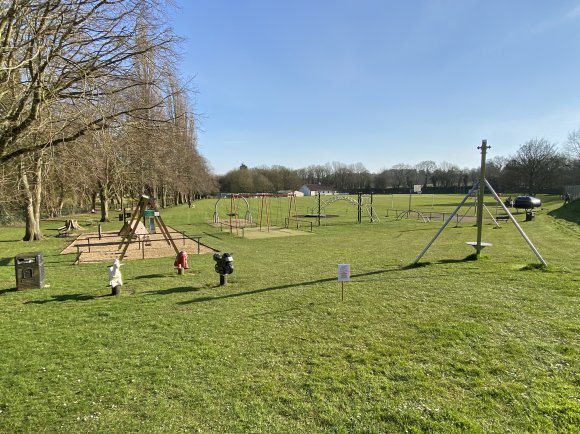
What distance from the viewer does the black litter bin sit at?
9.08 metres

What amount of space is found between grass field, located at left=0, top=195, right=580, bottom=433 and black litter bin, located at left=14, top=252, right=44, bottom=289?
242 mm

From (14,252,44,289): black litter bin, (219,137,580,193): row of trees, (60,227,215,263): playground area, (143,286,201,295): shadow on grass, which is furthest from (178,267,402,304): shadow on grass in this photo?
(219,137,580,193): row of trees

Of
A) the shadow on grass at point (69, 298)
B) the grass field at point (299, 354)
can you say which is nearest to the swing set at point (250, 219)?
the shadow on grass at point (69, 298)

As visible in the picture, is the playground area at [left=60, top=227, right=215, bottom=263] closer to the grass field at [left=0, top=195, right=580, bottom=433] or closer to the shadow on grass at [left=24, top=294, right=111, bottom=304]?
the grass field at [left=0, top=195, right=580, bottom=433]

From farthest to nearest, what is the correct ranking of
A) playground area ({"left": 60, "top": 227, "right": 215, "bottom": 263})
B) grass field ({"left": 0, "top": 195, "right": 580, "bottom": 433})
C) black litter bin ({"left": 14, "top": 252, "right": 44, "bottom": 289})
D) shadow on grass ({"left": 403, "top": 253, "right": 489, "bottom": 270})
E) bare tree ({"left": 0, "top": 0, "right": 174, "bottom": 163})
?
playground area ({"left": 60, "top": 227, "right": 215, "bottom": 263}) < shadow on grass ({"left": 403, "top": 253, "right": 489, "bottom": 270}) < black litter bin ({"left": 14, "top": 252, "right": 44, "bottom": 289}) < bare tree ({"left": 0, "top": 0, "right": 174, "bottom": 163}) < grass field ({"left": 0, "top": 195, "right": 580, "bottom": 433})

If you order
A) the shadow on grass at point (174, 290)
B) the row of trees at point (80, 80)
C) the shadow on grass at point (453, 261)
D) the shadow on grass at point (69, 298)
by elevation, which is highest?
the row of trees at point (80, 80)

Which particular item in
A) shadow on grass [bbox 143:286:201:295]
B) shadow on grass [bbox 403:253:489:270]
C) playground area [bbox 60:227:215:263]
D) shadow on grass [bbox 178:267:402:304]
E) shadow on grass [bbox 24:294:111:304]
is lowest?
playground area [bbox 60:227:215:263]

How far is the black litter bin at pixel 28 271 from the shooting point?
9.08 meters

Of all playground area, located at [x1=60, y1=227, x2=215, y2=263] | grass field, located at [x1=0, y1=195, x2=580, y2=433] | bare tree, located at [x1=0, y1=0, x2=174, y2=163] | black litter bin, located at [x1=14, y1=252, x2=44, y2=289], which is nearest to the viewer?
grass field, located at [x1=0, y1=195, x2=580, y2=433]

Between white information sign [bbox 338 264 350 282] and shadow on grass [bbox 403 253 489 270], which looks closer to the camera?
white information sign [bbox 338 264 350 282]

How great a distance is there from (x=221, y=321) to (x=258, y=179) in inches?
4199

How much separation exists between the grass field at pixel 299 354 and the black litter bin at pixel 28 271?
0.79ft

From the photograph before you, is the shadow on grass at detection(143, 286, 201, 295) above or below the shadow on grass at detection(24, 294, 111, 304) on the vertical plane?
above

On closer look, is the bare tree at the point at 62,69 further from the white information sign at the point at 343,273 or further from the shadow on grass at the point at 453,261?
the shadow on grass at the point at 453,261
